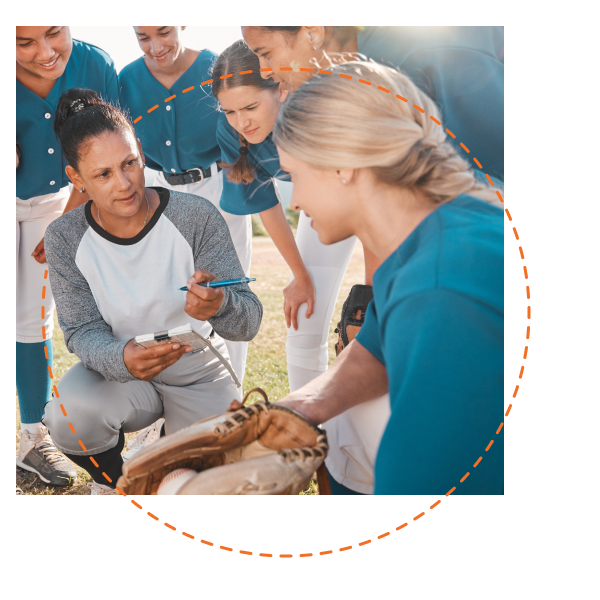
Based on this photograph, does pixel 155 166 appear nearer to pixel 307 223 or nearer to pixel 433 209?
pixel 307 223

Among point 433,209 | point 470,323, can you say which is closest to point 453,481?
point 470,323

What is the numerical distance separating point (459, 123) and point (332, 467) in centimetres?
93

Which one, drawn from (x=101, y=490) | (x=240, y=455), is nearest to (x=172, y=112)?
(x=240, y=455)

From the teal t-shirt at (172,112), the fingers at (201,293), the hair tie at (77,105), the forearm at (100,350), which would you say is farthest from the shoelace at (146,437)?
the hair tie at (77,105)

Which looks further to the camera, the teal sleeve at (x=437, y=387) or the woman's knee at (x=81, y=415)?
the woman's knee at (x=81, y=415)

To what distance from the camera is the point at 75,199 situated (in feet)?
5.20

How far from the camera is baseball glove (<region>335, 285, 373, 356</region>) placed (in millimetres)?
1545

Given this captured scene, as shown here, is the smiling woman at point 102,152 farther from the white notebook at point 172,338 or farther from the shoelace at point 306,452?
the shoelace at point 306,452

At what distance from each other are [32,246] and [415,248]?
1.13 m

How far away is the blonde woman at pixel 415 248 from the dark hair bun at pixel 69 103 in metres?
0.59

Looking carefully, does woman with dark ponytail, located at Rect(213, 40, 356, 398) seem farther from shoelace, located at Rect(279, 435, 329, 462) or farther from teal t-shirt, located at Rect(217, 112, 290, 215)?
shoelace, located at Rect(279, 435, 329, 462)

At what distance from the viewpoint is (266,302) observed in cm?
181

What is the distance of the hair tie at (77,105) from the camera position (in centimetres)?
142
